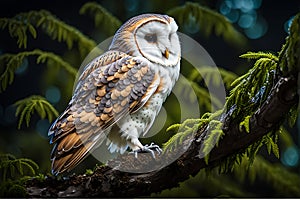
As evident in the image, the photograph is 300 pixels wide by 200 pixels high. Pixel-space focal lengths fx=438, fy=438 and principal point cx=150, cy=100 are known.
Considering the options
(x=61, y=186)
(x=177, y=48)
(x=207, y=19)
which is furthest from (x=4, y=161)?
(x=207, y=19)

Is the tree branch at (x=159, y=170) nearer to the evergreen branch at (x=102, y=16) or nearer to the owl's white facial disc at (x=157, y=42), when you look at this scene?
the owl's white facial disc at (x=157, y=42)

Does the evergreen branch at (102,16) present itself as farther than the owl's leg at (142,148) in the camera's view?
Yes

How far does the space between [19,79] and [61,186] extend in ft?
1.23

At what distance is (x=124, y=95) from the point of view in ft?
3.58

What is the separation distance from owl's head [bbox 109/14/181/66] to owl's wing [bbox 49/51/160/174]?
3 cm

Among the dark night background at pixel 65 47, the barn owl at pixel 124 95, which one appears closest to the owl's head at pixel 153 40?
the barn owl at pixel 124 95

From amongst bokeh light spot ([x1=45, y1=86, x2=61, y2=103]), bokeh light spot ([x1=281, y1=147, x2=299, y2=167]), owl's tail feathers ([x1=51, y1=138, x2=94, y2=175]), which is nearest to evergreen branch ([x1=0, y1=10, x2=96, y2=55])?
bokeh light spot ([x1=45, y1=86, x2=61, y2=103])

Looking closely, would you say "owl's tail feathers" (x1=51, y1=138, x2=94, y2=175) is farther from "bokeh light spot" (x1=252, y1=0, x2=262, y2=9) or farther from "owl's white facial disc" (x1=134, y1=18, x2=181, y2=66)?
"bokeh light spot" (x1=252, y1=0, x2=262, y2=9)

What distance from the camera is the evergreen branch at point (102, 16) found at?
135 cm

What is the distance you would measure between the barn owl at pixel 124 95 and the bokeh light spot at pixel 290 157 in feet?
1.49

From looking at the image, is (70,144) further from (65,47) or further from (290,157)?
(290,157)

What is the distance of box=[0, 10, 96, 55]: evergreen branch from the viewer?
1.32 metres

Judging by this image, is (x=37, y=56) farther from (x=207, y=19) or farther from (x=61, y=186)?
(x=207, y=19)

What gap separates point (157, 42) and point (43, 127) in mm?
431
